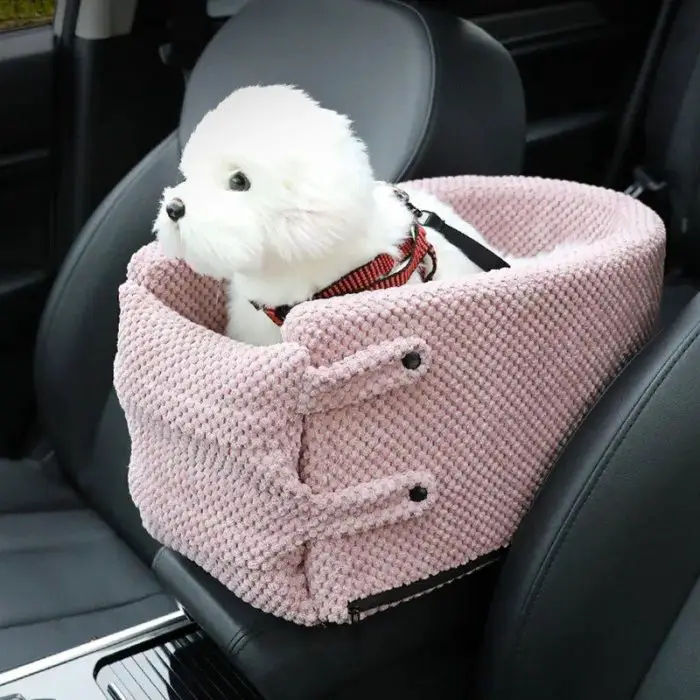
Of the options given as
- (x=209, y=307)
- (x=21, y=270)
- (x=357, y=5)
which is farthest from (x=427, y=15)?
(x=21, y=270)

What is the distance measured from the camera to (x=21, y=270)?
61.7 inches

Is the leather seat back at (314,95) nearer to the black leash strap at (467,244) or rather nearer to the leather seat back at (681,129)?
the black leash strap at (467,244)

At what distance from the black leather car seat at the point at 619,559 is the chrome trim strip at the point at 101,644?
386mm

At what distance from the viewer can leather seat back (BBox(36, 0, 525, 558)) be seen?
1.08 meters

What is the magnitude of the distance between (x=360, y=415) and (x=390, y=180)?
14.9 inches

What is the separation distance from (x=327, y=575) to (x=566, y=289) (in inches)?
12.0

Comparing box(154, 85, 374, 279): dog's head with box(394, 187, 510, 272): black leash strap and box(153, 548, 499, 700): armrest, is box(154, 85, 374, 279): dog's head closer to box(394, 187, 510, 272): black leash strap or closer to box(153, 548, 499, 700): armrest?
box(394, 187, 510, 272): black leash strap

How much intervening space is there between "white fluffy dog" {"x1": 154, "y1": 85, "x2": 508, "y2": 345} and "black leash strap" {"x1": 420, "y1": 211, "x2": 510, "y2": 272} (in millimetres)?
124

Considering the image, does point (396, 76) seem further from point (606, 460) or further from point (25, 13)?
point (25, 13)

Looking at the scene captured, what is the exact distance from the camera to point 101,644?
1078 mm

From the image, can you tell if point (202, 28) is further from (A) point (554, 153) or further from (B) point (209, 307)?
(B) point (209, 307)

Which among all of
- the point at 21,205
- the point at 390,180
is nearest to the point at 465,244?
the point at 390,180

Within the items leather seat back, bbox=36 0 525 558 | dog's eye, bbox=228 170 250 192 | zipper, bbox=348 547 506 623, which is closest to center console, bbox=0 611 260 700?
leather seat back, bbox=36 0 525 558

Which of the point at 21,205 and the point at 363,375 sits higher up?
the point at 363,375
